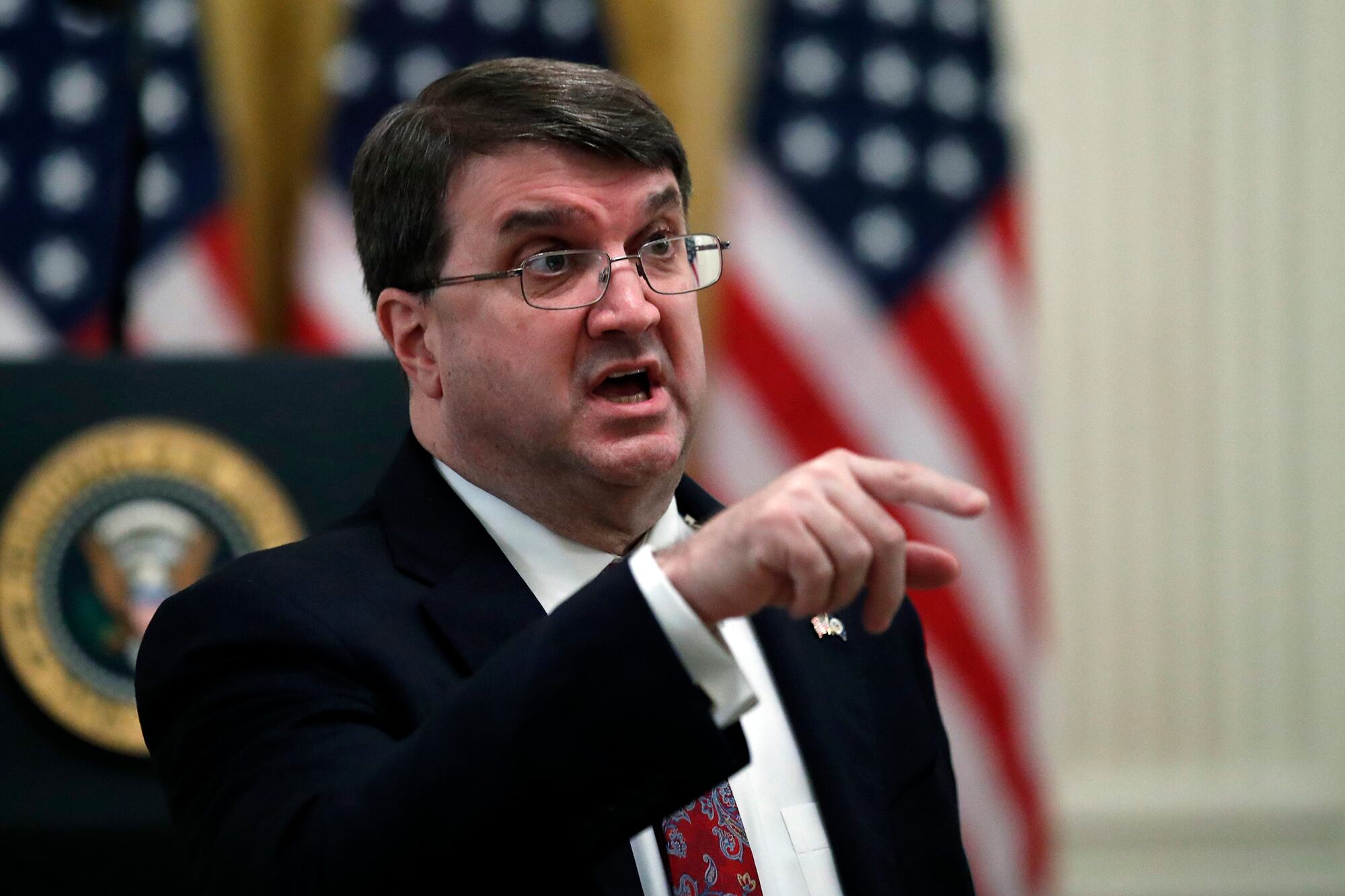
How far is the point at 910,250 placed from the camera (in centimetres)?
404

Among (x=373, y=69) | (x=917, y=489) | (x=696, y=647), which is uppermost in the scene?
(x=373, y=69)

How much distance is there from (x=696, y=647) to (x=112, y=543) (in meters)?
1.48

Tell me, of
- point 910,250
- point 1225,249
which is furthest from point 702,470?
point 1225,249

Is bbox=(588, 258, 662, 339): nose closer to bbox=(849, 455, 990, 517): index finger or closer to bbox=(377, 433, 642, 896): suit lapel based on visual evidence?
bbox=(377, 433, 642, 896): suit lapel

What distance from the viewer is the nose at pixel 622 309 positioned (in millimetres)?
1796

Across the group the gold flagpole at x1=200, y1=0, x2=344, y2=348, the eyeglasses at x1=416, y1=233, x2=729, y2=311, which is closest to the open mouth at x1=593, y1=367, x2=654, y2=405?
the eyeglasses at x1=416, y1=233, x2=729, y2=311

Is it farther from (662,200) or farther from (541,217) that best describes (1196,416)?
(541,217)

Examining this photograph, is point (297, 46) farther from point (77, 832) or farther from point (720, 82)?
point (77, 832)

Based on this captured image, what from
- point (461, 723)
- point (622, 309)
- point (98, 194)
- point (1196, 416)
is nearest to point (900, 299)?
point (1196, 416)

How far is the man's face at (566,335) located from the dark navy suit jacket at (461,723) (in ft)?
0.48

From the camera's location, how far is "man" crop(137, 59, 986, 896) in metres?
1.29

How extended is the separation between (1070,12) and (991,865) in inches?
106

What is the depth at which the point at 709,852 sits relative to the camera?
5.52 feet

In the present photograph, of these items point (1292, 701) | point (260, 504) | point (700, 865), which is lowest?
point (1292, 701)
